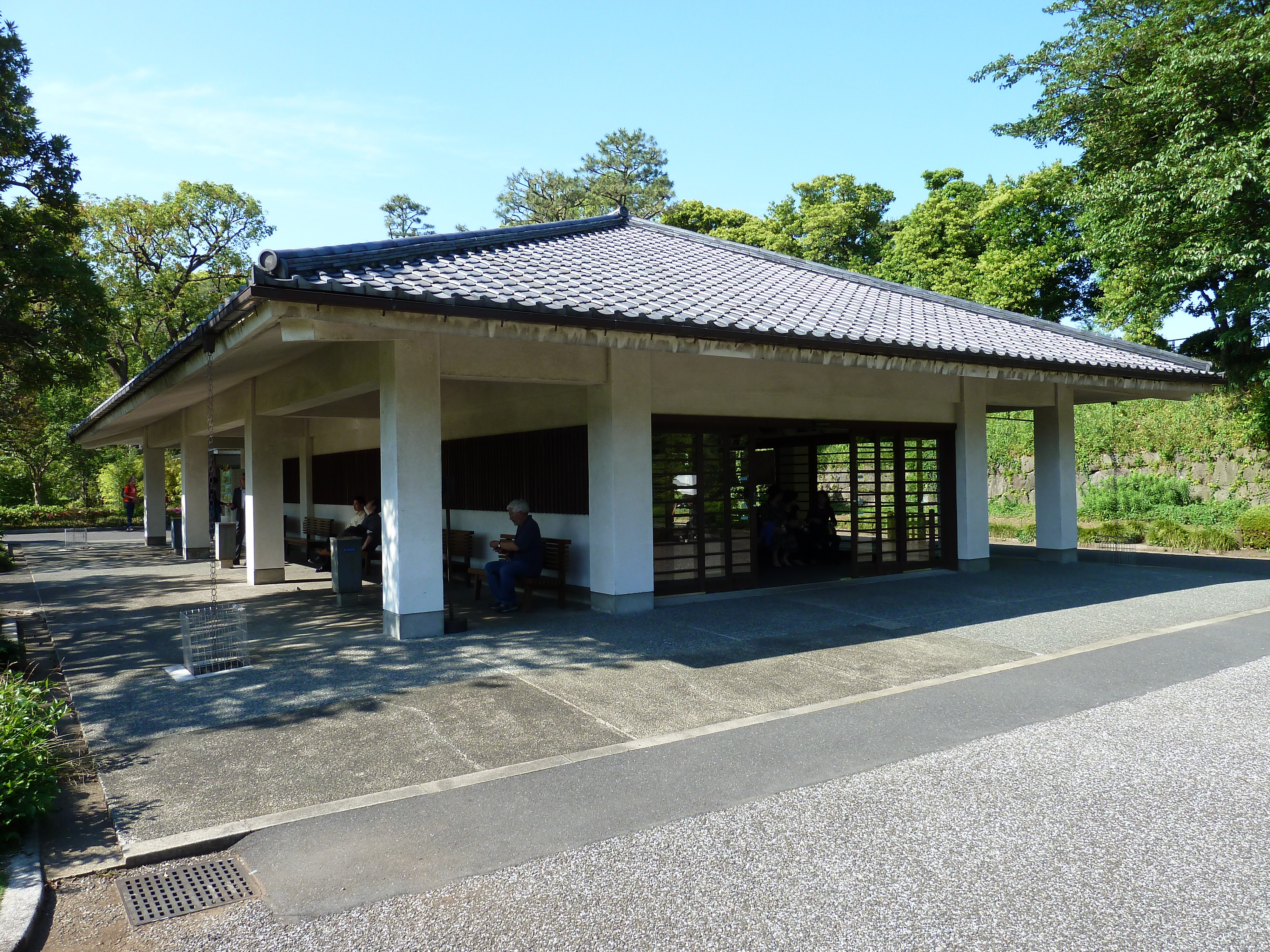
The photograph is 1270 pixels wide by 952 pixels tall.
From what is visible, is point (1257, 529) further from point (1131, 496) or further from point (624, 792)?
point (624, 792)

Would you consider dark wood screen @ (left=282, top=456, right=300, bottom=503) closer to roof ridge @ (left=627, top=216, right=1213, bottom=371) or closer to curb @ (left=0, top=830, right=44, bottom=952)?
roof ridge @ (left=627, top=216, right=1213, bottom=371)

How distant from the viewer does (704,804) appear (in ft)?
14.5

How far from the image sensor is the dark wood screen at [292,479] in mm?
20422

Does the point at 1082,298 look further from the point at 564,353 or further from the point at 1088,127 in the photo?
the point at 564,353

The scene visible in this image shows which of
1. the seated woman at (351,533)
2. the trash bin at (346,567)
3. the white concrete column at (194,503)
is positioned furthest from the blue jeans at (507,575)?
the white concrete column at (194,503)

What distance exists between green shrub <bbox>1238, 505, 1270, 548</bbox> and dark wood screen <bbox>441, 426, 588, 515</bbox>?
14769mm

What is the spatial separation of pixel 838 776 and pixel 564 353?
19.2 ft

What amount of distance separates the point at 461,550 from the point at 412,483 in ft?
15.3

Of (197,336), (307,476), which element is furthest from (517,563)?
(307,476)

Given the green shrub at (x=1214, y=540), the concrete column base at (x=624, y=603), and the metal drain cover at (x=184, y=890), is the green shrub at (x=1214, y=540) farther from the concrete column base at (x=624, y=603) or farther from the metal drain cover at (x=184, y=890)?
the metal drain cover at (x=184, y=890)

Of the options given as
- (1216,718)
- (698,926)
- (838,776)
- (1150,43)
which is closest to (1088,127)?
(1150,43)

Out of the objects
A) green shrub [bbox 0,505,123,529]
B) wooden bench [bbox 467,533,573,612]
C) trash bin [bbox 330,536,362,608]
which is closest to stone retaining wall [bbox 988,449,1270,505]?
wooden bench [bbox 467,533,573,612]

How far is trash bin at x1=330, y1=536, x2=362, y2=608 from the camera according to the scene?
35.3 feet

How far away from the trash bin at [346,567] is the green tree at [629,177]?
116 ft
